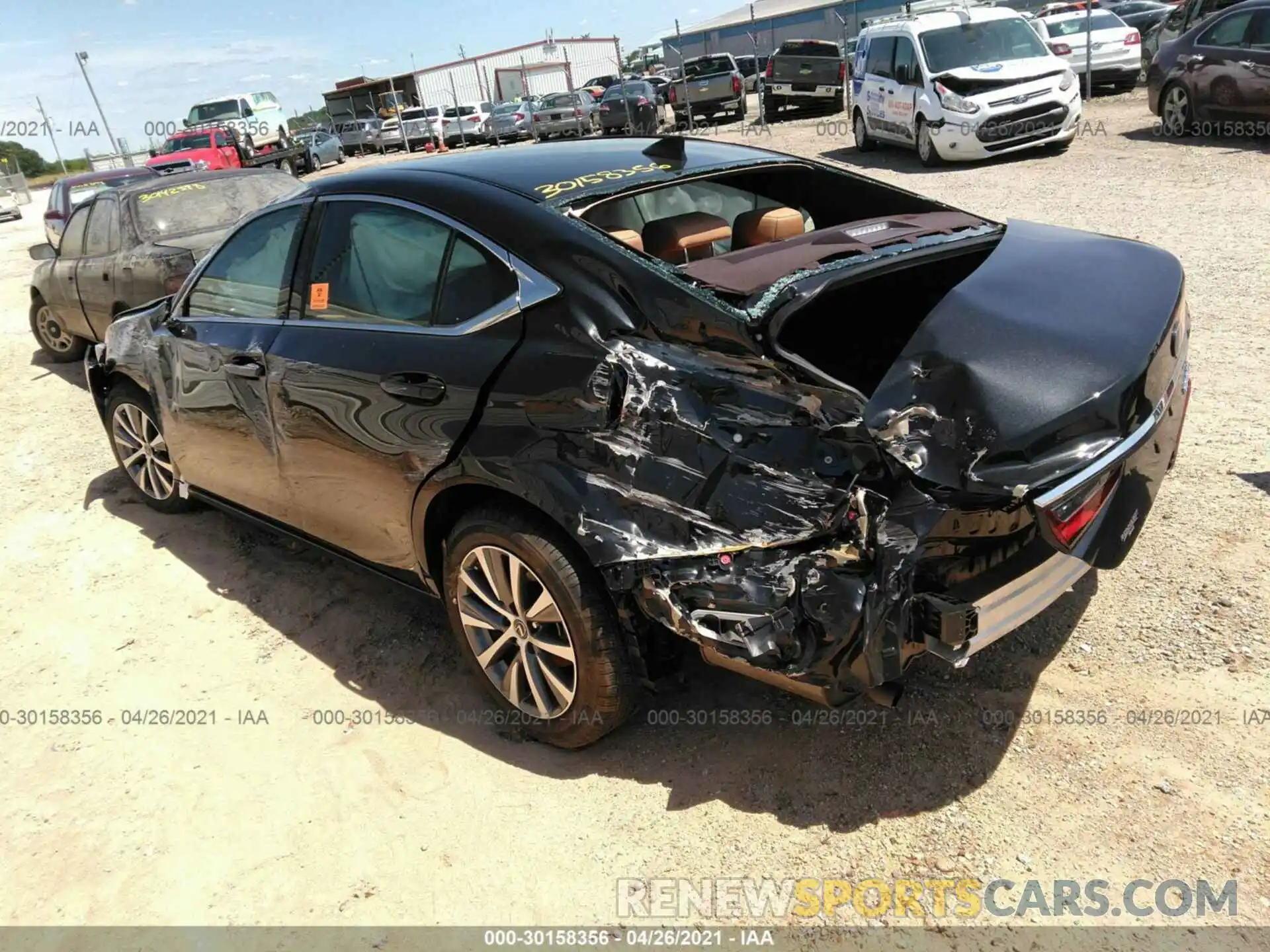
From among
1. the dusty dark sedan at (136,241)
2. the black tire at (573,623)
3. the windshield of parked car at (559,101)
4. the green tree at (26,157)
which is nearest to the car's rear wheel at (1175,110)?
the dusty dark sedan at (136,241)

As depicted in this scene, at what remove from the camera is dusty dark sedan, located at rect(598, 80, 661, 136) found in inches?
971

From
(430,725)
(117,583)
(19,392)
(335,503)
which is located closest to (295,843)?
(430,725)

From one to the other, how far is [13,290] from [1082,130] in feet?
54.1

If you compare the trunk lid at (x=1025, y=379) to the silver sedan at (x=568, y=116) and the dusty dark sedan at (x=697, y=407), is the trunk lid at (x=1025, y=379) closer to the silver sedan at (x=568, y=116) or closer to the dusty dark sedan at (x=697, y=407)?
the dusty dark sedan at (x=697, y=407)

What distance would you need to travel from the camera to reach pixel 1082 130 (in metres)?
14.1

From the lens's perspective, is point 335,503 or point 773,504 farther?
point 335,503

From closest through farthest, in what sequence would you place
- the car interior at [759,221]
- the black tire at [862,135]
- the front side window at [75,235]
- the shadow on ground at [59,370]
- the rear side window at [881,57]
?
the car interior at [759,221] < the front side window at [75,235] < the shadow on ground at [59,370] < the rear side window at [881,57] < the black tire at [862,135]

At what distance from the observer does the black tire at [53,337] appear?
362 inches

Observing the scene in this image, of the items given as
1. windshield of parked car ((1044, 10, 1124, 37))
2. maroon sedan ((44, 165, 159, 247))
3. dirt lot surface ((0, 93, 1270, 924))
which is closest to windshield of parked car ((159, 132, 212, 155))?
maroon sedan ((44, 165, 159, 247))

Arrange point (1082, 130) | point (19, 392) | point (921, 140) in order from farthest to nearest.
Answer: point (1082, 130), point (921, 140), point (19, 392)

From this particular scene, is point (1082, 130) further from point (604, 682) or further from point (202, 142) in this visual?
point (202, 142)

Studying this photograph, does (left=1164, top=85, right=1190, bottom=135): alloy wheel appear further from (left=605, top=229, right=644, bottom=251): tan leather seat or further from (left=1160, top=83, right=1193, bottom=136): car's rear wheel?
(left=605, top=229, right=644, bottom=251): tan leather seat

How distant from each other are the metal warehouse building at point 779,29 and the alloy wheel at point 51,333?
113 ft

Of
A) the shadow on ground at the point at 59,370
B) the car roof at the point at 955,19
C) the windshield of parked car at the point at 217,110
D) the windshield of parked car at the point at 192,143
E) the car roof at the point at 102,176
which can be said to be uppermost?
the windshield of parked car at the point at 217,110
